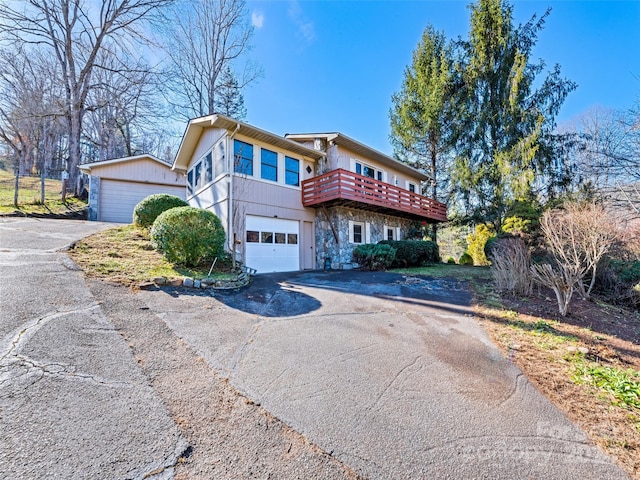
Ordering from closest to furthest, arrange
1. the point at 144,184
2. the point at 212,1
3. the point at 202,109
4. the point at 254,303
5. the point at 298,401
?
1. the point at 298,401
2. the point at 254,303
3. the point at 144,184
4. the point at 212,1
5. the point at 202,109

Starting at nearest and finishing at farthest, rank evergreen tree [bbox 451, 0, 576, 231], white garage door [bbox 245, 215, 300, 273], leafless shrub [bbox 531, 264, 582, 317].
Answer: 1. leafless shrub [bbox 531, 264, 582, 317]
2. white garage door [bbox 245, 215, 300, 273]
3. evergreen tree [bbox 451, 0, 576, 231]

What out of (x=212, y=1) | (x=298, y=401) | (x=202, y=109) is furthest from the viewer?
(x=202, y=109)

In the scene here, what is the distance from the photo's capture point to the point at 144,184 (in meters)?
16.9

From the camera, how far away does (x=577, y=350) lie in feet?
13.5

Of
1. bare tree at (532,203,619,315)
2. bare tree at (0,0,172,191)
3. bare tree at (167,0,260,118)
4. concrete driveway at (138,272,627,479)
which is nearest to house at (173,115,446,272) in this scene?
concrete driveway at (138,272,627,479)

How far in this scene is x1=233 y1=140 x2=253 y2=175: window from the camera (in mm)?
10027

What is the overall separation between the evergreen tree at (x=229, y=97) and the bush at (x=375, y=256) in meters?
15.8

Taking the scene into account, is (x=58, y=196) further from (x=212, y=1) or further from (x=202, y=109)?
(x=212, y=1)

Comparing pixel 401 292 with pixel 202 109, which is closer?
pixel 401 292

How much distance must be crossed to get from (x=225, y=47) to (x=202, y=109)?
15.3ft

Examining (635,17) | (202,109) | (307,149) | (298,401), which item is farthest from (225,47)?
(298,401)

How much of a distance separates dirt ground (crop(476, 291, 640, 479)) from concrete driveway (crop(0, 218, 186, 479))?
364cm

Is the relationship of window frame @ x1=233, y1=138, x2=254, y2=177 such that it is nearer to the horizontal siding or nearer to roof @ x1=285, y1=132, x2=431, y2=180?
roof @ x1=285, y1=132, x2=431, y2=180

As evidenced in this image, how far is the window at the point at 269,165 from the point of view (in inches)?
431
